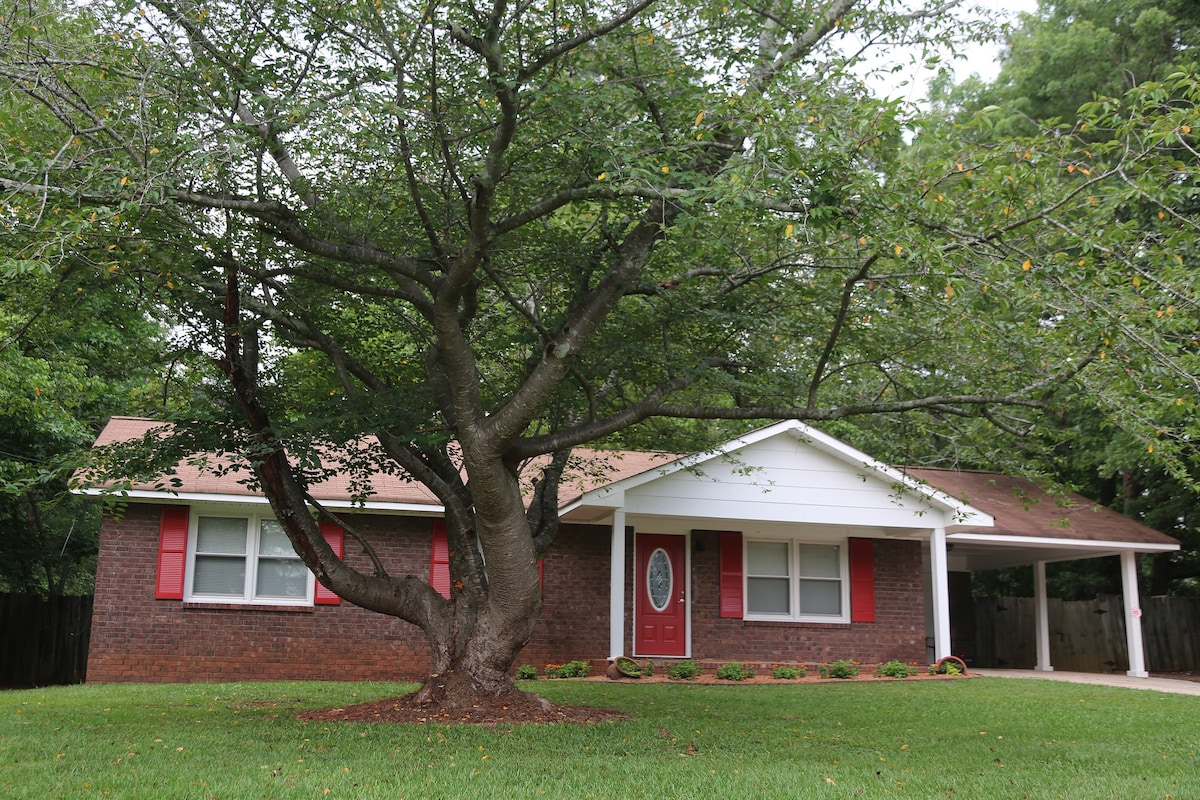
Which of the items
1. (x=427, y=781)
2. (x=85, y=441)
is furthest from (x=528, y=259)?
(x=85, y=441)

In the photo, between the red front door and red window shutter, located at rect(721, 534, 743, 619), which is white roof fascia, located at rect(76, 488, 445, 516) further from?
red window shutter, located at rect(721, 534, 743, 619)

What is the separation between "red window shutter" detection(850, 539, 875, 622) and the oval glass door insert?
3.30 m

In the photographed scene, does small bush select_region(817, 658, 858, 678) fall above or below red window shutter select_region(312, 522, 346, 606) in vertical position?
below

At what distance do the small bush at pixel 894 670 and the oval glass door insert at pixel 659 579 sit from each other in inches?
144

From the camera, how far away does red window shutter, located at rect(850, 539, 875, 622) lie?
18.7m

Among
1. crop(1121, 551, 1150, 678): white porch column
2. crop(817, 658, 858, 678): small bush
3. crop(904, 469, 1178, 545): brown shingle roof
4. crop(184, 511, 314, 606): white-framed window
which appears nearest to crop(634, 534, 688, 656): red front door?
crop(817, 658, 858, 678): small bush

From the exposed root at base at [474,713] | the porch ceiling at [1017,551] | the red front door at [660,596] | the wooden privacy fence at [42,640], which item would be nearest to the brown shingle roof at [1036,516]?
the porch ceiling at [1017,551]

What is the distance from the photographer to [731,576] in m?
18.3

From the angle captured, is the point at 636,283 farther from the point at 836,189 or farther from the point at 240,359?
the point at 240,359

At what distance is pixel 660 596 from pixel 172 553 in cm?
793

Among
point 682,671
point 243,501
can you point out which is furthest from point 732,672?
point 243,501

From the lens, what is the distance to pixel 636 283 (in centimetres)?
1038

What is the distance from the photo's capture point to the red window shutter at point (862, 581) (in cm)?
1873

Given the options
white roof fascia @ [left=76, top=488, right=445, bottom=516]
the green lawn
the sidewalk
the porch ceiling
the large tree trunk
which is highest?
white roof fascia @ [left=76, top=488, right=445, bottom=516]
